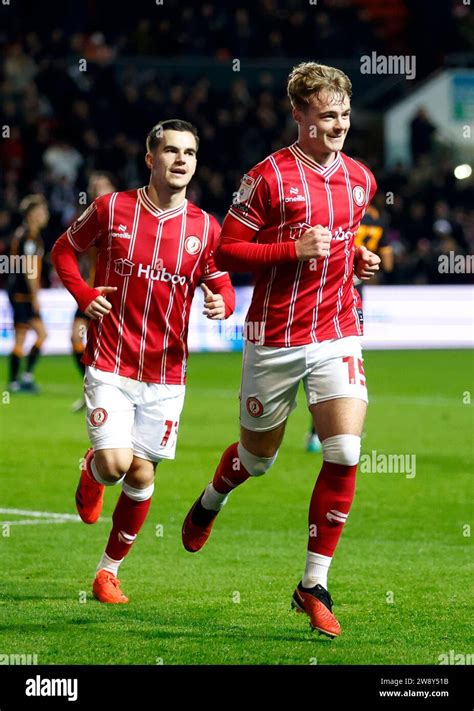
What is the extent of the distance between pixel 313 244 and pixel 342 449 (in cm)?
95

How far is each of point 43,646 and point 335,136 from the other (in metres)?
2.64

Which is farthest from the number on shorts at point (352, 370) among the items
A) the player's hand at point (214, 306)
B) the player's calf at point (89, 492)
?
the player's calf at point (89, 492)

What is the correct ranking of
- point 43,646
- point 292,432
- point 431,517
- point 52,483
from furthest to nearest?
point 292,432
point 52,483
point 431,517
point 43,646

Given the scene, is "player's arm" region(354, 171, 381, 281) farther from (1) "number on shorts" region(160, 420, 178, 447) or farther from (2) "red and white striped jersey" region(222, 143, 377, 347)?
(1) "number on shorts" region(160, 420, 178, 447)

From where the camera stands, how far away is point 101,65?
27.1 m

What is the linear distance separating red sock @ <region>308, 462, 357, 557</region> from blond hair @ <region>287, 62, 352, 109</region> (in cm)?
170

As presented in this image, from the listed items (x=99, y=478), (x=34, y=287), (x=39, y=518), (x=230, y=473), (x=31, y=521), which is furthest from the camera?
(x=34, y=287)

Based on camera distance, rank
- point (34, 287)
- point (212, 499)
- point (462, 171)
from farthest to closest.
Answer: point (462, 171) < point (34, 287) < point (212, 499)

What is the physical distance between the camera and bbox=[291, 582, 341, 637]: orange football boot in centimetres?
611

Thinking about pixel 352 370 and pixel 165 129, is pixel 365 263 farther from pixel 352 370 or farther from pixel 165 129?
pixel 165 129

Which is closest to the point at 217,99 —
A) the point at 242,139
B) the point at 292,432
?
the point at 242,139

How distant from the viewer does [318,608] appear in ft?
Answer: 20.3

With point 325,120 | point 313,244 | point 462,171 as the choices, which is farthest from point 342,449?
point 462,171

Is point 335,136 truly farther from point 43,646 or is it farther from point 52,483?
point 52,483
